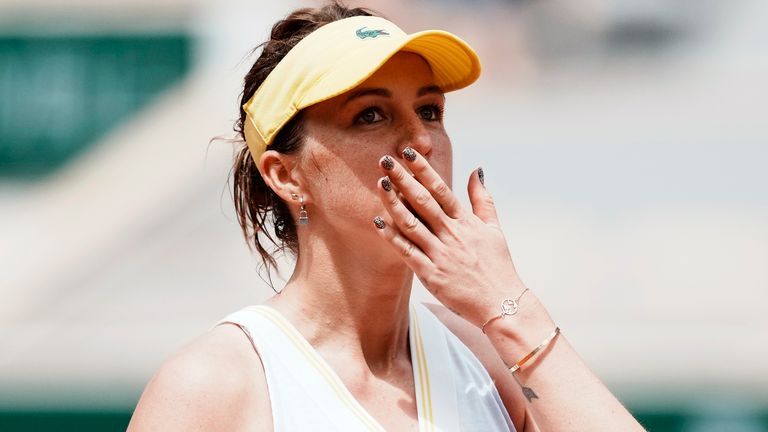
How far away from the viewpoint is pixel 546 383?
5.88 ft

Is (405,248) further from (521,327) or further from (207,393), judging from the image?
(207,393)

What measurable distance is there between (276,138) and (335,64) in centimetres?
21

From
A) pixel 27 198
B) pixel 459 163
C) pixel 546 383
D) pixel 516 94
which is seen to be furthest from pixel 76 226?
pixel 546 383

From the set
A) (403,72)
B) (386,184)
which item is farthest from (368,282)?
(403,72)

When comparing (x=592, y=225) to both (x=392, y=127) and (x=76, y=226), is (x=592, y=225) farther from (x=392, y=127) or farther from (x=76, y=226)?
(x=392, y=127)

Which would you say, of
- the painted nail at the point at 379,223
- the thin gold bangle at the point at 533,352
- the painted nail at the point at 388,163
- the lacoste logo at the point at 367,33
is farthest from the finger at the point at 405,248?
the lacoste logo at the point at 367,33

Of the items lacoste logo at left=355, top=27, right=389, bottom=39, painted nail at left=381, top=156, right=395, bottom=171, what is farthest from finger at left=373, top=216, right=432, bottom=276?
lacoste logo at left=355, top=27, right=389, bottom=39

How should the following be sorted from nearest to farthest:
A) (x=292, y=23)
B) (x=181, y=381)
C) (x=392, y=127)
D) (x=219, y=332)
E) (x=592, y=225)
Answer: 1. (x=181, y=381)
2. (x=219, y=332)
3. (x=392, y=127)
4. (x=292, y=23)
5. (x=592, y=225)

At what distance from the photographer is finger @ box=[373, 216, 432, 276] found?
1.84 meters

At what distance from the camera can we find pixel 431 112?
6.86 ft

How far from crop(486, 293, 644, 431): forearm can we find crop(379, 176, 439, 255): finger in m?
0.17

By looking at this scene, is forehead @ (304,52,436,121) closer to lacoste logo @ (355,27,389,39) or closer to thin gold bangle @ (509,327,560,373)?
lacoste logo @ (355,27,389,39)

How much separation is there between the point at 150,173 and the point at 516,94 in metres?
2.05

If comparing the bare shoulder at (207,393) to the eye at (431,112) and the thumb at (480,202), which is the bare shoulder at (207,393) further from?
the eye at (431,112)
